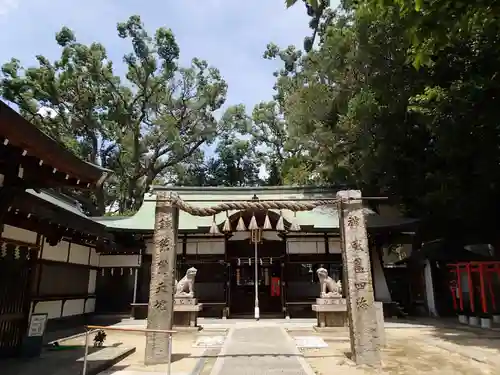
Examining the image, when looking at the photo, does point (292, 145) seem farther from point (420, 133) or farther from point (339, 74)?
point (420, 133)

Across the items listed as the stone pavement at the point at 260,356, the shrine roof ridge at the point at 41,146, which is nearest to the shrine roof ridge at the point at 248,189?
the stone pavement at the point at 260,356

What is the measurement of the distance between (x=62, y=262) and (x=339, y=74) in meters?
14.4

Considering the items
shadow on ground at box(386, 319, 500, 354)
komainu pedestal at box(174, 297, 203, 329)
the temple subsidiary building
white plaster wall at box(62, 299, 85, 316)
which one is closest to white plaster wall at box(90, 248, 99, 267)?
the temple subsidiary building

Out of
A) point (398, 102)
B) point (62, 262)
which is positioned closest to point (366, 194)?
point (398, 102)

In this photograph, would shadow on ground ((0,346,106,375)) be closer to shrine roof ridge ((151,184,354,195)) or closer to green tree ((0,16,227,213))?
shrine roof ridge ((151,184,354,195))

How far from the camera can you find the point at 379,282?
16.6m

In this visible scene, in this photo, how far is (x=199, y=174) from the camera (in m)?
39.4

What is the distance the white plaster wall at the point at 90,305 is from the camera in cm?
1470

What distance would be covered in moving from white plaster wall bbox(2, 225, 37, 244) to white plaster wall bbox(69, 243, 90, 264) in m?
4.21

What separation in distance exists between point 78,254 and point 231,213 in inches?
254

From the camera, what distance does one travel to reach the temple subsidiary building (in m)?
16.5

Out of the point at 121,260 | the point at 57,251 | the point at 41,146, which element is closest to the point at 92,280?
the point at 121,260

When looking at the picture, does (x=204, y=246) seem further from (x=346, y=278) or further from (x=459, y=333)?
(x=346, y=278)

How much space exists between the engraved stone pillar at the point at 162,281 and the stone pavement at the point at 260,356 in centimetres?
123
